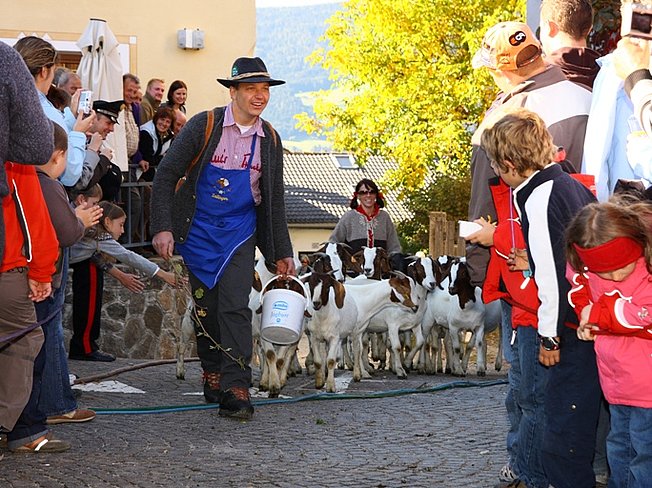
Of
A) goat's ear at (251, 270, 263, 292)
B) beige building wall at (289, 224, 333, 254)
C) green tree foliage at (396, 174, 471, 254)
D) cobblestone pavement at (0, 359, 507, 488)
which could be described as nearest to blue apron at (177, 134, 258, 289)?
cobblestone pavement at (0, 359, 507, 488)

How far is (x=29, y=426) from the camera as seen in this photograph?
7453mm

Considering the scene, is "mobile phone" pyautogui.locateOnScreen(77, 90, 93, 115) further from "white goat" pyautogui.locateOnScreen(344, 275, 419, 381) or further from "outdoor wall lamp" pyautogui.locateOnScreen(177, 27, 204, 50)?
"outdoor wall lamp" pyautogui.locateOnScreen(177, 27, 204, 50)

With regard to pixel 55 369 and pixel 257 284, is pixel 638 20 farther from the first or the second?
pixel 257 284

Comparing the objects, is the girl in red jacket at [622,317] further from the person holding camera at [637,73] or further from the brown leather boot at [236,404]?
the brown leather boot at [236,404]

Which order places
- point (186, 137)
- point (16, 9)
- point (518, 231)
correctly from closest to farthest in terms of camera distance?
point (518, 231)
point (186, 137)
point (16, 9)

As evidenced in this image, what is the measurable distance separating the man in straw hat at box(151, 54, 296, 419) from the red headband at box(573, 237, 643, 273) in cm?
417

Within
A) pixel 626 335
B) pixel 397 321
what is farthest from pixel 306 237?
pixel 626 335

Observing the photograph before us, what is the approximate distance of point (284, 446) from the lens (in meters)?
8.06

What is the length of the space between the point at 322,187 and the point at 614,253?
60.7 m

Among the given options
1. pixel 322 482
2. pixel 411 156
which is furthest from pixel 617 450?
→ pixel 411 156

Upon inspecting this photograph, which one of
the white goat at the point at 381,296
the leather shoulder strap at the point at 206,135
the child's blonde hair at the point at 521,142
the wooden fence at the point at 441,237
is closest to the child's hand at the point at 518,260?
the child's blonde hair at the point at 521,142

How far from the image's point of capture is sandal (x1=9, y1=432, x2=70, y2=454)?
7.45 m

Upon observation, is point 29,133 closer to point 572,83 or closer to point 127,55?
point 572,83

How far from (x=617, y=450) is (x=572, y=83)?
2.14 m
